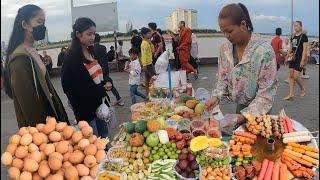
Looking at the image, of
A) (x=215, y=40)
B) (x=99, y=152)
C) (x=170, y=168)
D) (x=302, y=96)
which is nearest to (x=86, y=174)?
(x=99, y=152)

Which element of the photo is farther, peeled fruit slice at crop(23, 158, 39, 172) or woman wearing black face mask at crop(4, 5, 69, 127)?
woman wearing black face mask at crop(4, 5, 69, 127)

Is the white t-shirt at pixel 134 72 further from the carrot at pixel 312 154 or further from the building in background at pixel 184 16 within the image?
the carrot at pixel 312 154

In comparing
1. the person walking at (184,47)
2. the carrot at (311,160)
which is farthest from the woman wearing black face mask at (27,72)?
the person walking at (184,47)

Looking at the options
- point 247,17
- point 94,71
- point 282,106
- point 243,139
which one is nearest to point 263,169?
point 243,139

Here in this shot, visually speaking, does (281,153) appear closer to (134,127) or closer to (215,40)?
(134,127)

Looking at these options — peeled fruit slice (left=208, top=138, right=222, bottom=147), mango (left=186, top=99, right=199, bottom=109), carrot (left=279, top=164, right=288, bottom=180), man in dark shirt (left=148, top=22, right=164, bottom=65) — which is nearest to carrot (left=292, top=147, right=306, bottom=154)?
carrot (left=279, top=164, right=288, bottom=180)

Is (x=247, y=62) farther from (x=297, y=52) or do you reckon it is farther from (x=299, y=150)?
(x=297, y=52)

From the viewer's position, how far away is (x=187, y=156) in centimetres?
292

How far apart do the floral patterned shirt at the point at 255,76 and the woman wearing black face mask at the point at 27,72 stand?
1345mm

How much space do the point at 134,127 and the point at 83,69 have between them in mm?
823

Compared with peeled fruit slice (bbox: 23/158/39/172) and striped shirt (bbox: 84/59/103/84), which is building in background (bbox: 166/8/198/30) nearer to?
striped shirt (bbox: 84/59/103/84)

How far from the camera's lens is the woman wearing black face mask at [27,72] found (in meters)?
2.93

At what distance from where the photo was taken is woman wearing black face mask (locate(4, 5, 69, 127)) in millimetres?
2928

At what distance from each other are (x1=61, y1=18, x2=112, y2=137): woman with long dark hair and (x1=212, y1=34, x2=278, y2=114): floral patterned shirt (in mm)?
1307
